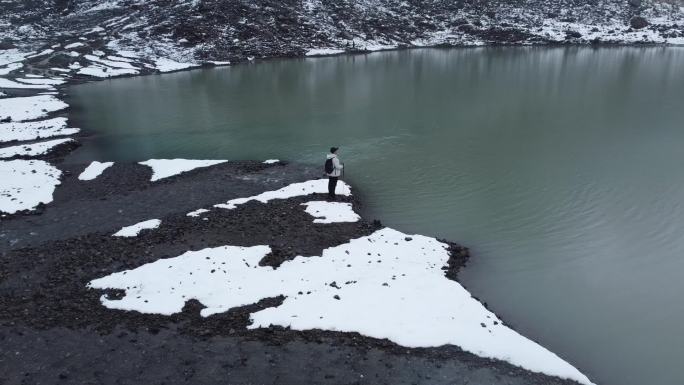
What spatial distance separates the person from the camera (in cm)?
1967

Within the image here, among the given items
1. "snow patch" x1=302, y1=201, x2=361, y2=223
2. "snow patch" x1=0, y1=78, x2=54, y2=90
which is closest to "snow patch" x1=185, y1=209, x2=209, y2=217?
"snow patch" x1=302, y1=201, x2=361, y2=223

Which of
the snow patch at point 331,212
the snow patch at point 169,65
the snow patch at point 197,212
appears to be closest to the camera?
the snow patch at point 331,212

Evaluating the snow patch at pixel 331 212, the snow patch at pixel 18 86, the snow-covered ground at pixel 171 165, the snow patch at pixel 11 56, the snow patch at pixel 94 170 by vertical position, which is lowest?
the snow patch at pixel 94 170

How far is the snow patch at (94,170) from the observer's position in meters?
24.6

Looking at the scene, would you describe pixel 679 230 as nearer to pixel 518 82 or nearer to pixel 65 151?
pixel 65 151

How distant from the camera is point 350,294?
43.7 ft

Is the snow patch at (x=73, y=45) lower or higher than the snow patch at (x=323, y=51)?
higher

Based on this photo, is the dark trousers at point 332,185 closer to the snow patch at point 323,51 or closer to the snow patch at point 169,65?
the snow patch at point 169,65

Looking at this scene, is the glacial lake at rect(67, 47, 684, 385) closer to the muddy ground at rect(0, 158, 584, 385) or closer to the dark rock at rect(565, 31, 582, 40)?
the muddy ground at rect(0, 158, 584, 385)

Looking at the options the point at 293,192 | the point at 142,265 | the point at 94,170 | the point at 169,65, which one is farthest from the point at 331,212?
the point at 169,65

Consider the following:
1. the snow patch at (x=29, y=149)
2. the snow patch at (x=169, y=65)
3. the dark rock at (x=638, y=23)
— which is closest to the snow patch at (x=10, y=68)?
the snow patch at (x=169, y=65)

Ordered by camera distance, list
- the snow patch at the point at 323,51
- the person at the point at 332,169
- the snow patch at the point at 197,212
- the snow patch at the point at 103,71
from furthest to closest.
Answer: the snow patch at the point at 323,51
the snow patch at the point at 103,71
the person at the point at 332,169
the snow patch at the point at 197,212

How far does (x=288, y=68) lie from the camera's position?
70562 mm

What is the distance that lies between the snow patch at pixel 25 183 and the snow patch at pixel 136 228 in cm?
576
